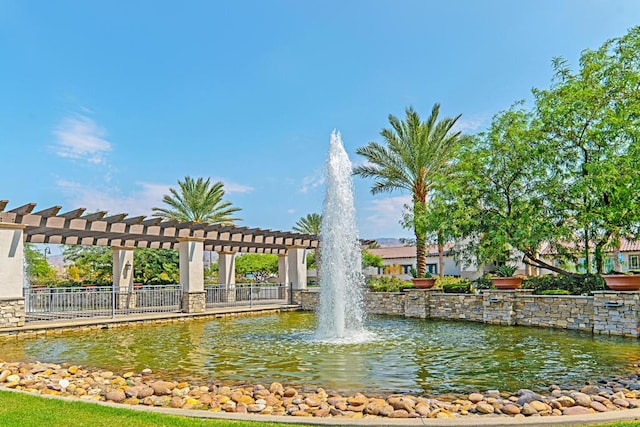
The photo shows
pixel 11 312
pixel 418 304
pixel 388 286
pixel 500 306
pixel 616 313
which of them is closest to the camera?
pixel 616 313

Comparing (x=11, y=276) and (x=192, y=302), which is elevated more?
(x=11, y=276)

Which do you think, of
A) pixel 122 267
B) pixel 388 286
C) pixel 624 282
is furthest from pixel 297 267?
pixel 624 282

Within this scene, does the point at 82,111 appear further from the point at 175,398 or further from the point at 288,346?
the point at 175,398

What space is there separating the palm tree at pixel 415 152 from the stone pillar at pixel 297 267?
5.47m

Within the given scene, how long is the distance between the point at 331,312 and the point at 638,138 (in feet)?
32.8

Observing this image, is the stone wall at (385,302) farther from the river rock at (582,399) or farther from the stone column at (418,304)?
the river rock at (582,399)

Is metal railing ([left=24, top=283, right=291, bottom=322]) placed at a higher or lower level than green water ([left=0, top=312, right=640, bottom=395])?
higher

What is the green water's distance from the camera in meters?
8.30

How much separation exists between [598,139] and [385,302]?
31.5ft

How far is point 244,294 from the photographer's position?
25719 millimetres

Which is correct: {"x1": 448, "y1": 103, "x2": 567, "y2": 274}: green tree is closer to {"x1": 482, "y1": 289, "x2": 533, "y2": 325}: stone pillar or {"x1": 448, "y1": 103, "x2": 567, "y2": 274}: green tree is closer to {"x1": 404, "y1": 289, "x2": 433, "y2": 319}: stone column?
{"x1": 482, "y1": 289, "x2": 533, "y2": 325}: stone pillar

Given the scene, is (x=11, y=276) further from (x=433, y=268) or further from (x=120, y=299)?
(x=433, y=268)

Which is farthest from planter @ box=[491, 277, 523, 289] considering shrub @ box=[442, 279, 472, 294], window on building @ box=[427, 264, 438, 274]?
window on building @ box=[427, 264, 438, 274]

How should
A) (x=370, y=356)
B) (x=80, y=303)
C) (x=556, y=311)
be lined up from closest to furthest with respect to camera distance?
(x=370, y=356) < (x=556, y=311) < (x=80, y=303)
